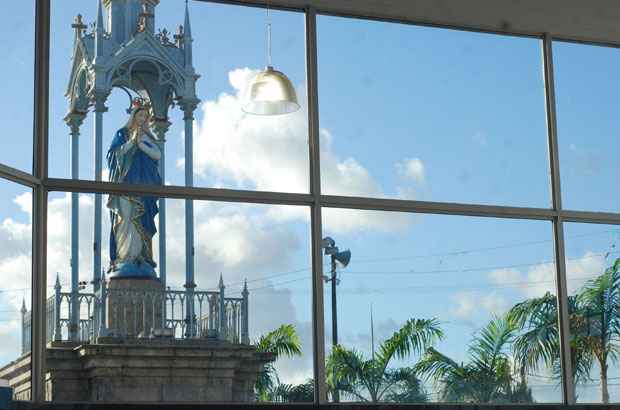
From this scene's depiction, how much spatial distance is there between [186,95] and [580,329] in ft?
10.9

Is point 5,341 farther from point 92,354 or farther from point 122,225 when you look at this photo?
point 122,225

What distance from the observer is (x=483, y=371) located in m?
8.45

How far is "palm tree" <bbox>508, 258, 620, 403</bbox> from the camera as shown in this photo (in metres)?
8.63

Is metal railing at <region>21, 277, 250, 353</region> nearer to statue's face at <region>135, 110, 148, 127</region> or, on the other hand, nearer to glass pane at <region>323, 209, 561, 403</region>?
glass pane at <region>323, 209, 561, 403</region>

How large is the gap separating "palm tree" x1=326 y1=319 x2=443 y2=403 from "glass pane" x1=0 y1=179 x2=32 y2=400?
80.2 inches

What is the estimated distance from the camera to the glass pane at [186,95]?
25.4 feet

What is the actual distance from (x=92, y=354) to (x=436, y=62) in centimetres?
337

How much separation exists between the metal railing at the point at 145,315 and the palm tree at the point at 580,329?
211 cm

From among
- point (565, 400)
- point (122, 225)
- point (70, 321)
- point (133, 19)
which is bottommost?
point (565, 400)

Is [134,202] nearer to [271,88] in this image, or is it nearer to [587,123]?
[271,88]

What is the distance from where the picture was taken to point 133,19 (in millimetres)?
8023

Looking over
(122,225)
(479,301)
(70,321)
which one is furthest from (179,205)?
(479,301)

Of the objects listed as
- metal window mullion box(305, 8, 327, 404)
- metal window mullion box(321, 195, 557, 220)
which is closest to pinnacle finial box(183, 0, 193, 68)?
metal window mullion box(305, 8, 327, 404)

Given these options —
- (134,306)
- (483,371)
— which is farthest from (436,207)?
(134,306)
